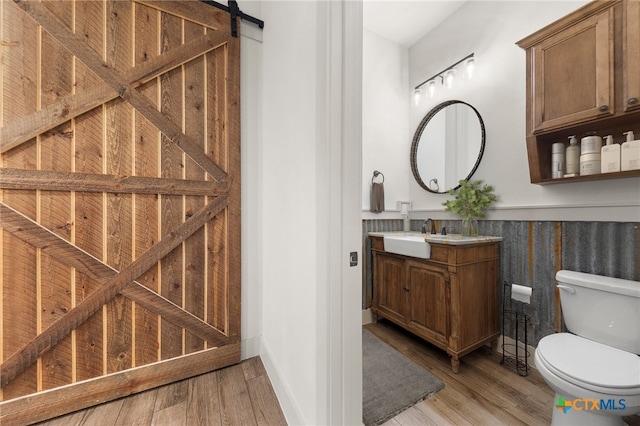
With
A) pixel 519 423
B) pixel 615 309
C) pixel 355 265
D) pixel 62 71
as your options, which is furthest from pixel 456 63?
pixel 62 71

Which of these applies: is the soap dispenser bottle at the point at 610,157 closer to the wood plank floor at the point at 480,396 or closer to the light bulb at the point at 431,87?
the wood plank floor at the point at 480,396

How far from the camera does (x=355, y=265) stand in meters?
1.04

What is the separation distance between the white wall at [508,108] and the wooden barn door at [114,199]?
1591 mm

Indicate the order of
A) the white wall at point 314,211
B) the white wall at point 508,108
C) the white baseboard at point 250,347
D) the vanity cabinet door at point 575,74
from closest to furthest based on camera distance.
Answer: the white wall at point 314,211, the vanity cabinet door at point 575,74, the white wall at point 508,108, the white baseboard at point 250,347

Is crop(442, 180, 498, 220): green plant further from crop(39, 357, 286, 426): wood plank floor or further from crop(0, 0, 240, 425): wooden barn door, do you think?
crop(39, 357, 286, 426): wood plank floor

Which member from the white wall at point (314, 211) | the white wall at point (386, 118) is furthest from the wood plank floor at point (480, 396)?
the white wall at point (386, 118)

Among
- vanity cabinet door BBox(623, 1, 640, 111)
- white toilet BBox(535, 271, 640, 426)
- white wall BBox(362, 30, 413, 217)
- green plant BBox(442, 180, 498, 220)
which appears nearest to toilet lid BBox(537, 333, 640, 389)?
white toilet BBox(535, 271, 640, 426)

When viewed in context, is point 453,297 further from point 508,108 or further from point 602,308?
point 508,108

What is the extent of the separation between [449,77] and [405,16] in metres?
0.71

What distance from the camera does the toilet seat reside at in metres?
1.02

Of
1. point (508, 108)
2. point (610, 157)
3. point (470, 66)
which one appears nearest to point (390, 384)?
point (610, 157)

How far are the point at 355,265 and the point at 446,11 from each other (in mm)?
2619

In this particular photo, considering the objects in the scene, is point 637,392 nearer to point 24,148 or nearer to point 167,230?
point 167,230

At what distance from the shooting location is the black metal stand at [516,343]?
1758mm
